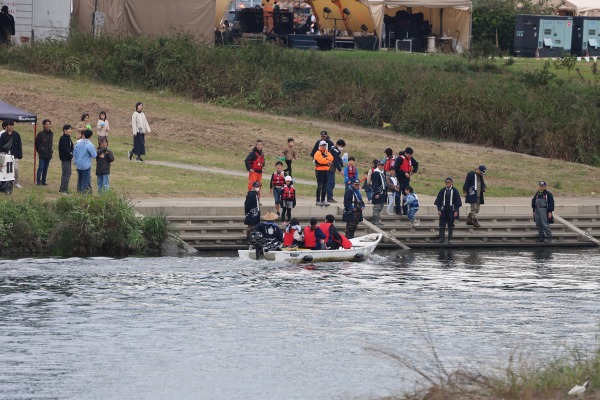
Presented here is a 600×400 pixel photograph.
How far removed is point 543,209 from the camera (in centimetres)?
3575

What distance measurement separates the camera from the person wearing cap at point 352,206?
1323 inches

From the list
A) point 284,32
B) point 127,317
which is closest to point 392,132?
point 284,32

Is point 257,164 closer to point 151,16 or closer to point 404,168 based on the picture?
point 404,168

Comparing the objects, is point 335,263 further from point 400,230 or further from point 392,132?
point 392,132

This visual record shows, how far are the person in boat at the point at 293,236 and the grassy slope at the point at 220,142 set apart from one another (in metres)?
6.45

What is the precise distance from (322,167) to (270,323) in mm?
10463

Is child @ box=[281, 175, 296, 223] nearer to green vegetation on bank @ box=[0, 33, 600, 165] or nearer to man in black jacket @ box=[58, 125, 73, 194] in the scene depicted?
man in black jacket @ box=[58, 125, 73, 194]

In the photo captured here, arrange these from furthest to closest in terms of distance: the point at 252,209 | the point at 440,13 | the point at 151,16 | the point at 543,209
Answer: the point at 440,13
the point at 151,16
the point at 543,209
the point at 252,209

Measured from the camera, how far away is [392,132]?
48531mm

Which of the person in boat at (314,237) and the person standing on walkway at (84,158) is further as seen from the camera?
the person standing on walkway at (84,158)

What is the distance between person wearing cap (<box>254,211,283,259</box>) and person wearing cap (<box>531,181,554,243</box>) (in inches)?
330

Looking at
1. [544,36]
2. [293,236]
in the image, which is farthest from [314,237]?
[544,36]

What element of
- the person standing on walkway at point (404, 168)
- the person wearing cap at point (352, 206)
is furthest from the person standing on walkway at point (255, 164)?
the person standing on walkway at point (404, 168)

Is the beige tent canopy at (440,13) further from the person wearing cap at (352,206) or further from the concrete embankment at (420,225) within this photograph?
the person wearing cap at (352,206)
